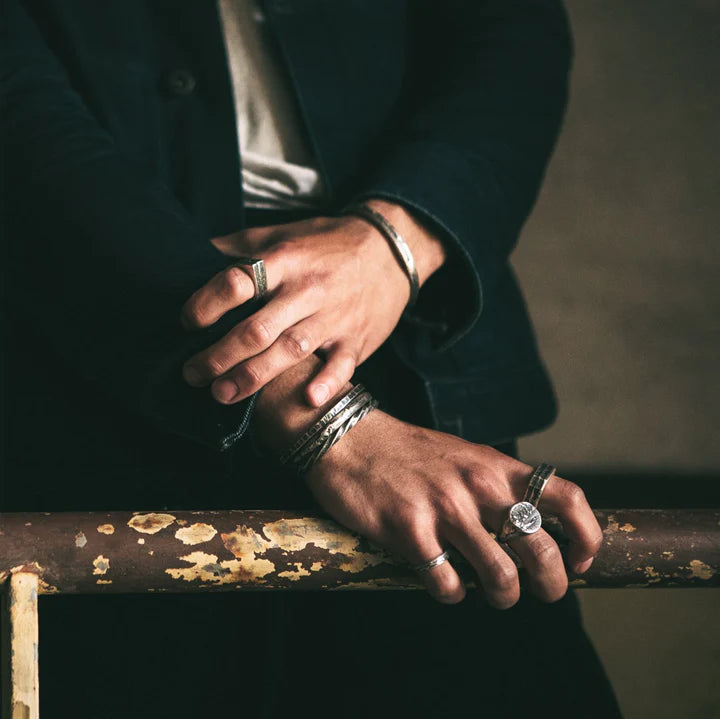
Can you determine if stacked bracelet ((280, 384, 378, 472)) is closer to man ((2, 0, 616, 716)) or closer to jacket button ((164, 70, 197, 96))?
man ((2, 0, 616, 716))

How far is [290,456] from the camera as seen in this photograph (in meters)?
0.51

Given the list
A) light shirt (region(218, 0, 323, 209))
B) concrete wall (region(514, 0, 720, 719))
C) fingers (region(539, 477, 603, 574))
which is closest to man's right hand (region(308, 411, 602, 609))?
fingers (region(539, 477, 603, 574))

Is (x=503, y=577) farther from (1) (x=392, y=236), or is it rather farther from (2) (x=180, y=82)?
(2) (x=180, y=82)

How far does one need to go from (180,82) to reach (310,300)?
266 millimetres

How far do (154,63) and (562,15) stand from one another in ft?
1.32

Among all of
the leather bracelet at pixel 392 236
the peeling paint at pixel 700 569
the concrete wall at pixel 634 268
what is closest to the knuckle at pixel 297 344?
the leather bracelet at pixel 392 236

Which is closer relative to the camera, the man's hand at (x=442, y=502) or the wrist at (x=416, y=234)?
the man's hand at (x=442, y=502)

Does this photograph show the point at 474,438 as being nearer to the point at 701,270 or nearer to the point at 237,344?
the point at 237,344

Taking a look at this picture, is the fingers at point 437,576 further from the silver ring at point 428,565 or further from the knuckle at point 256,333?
the knuckle at point 256,333

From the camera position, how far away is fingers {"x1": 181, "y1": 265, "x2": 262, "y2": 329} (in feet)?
1.64

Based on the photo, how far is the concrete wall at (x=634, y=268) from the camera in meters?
1.36

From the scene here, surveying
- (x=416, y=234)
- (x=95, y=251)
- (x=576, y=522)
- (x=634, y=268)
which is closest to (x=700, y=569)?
(x=576, y=522)

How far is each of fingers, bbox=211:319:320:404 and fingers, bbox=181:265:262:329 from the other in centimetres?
4

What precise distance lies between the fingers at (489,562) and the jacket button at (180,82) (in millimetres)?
451
